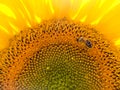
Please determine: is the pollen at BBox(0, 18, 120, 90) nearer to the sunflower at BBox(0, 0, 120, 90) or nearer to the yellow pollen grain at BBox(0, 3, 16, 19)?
the sunflower at BBox(0, 0, 120, 90)

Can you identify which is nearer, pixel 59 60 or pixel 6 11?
pixel 59 60

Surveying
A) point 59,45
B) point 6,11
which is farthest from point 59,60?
point 6,11

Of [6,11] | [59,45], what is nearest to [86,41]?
[59,45]

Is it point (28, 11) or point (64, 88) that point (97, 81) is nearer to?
point (64, 88)

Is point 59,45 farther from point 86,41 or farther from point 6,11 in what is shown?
point 6,11

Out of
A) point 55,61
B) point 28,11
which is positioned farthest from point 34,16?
point 55,61

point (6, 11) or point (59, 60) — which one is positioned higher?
point (6, 11)

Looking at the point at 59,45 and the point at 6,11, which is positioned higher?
the point at 6,11
